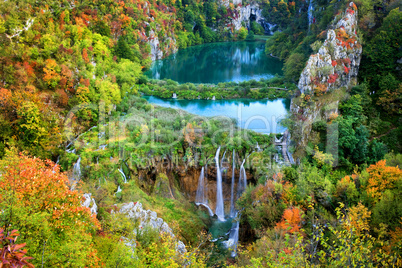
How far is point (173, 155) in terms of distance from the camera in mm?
22547

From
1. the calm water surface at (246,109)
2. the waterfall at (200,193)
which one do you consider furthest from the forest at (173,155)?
the calm water surface at (246,109)

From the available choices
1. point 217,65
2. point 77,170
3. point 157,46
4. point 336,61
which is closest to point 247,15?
point 217,65

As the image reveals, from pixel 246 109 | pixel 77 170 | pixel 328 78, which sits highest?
pixel 328 78

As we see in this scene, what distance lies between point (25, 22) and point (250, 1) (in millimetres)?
75469

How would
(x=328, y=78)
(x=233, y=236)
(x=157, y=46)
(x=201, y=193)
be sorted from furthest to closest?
(x=157, y=46) < (x=328, y=78) < (x=201, y=193) < (x=233, y=236)

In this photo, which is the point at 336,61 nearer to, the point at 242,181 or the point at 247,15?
the point at 242,181

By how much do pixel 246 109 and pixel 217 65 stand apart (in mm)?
24618

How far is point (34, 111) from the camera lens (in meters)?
20.9

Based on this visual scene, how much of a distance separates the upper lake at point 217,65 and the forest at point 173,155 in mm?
9059

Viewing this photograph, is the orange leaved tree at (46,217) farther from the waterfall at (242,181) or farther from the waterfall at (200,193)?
the waterfall at (242,181)

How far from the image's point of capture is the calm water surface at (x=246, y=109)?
95.2ft

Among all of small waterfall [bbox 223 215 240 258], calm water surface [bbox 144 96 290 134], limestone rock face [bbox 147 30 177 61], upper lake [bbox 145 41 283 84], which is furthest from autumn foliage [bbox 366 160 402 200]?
limestone rock face [bbox 147 30 177 61]

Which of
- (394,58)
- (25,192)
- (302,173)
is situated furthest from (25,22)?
(394,58)

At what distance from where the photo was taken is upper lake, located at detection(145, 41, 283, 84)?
4834 centimetres
